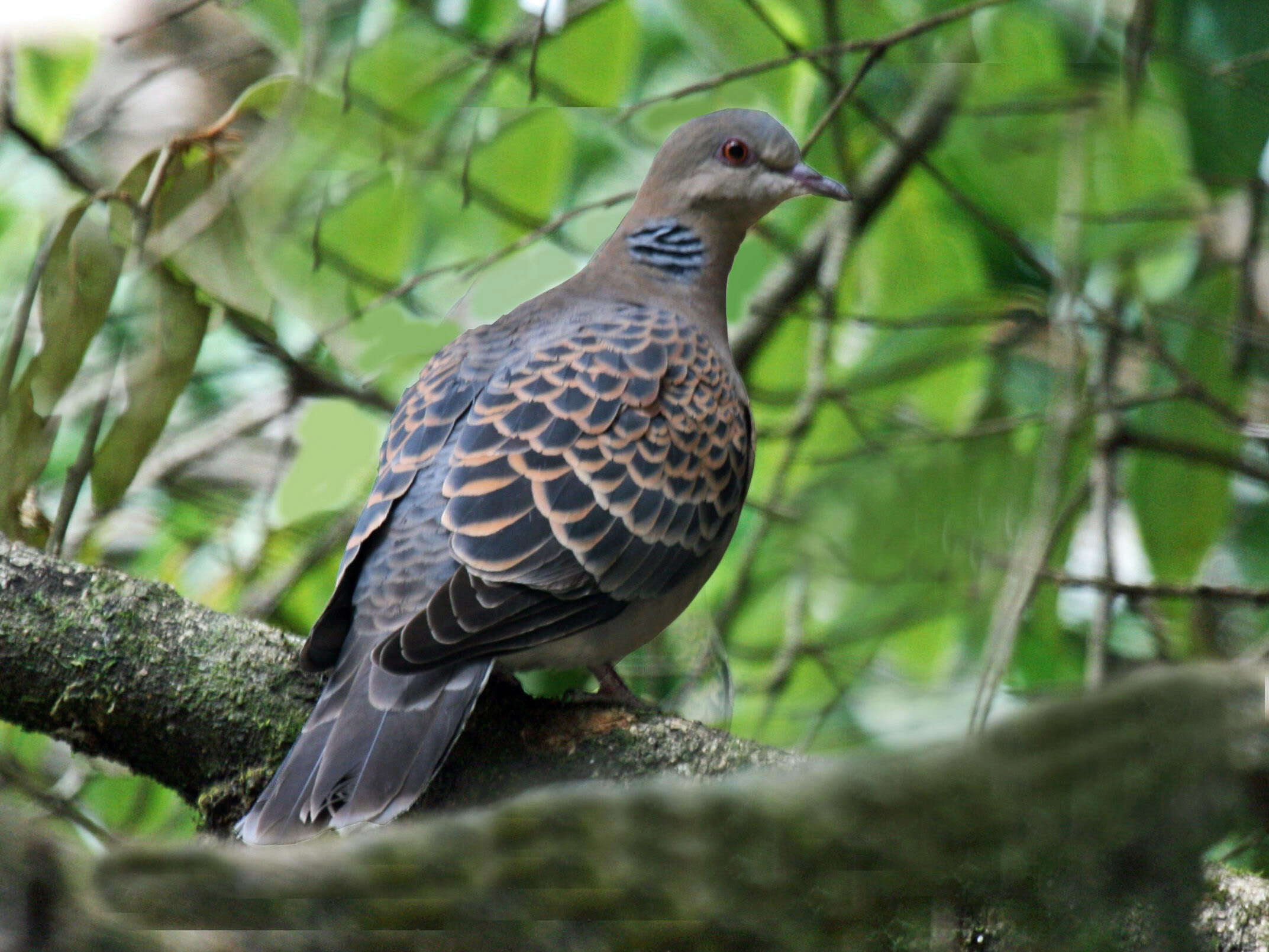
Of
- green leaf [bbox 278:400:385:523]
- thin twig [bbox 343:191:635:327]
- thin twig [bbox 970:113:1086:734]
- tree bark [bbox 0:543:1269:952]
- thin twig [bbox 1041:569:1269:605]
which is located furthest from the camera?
thin twig [bbox 343:191:635:327]

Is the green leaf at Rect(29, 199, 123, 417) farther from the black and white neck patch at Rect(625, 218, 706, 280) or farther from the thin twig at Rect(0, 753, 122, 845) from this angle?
the black and white neck patch at Rect(625, 218, 706, 280)

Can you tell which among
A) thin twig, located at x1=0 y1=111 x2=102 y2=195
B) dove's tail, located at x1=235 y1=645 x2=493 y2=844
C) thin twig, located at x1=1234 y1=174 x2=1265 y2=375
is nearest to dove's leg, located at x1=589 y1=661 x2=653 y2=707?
dove's tail, located at x1=235 y1=645 x2=493 y2=844

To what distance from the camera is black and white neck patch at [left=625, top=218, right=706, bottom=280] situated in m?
2.91

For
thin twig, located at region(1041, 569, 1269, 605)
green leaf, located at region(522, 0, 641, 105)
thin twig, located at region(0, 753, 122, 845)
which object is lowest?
thin twig, located at region(0, 753, 122, 845)

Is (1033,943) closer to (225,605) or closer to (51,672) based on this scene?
(51,672)

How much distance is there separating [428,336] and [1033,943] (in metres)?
2.52

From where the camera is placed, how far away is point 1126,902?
2.72 ft

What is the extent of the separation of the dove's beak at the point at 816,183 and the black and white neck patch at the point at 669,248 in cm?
27

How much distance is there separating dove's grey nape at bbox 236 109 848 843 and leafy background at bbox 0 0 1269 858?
433 millimetres

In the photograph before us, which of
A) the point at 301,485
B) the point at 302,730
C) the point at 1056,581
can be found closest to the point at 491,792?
the point at 302,730

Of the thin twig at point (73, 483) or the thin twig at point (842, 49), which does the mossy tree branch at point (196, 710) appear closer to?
the thin twig at point (73, 483)

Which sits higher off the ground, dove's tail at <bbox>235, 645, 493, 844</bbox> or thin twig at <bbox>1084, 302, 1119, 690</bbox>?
dove's tail at <bbox>235, 645, 493, 844</bbox>

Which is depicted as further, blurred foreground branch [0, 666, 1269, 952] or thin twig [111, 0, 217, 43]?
thin twig [111, 0, 217, 43]

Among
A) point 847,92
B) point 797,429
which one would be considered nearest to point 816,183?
point 847,92
